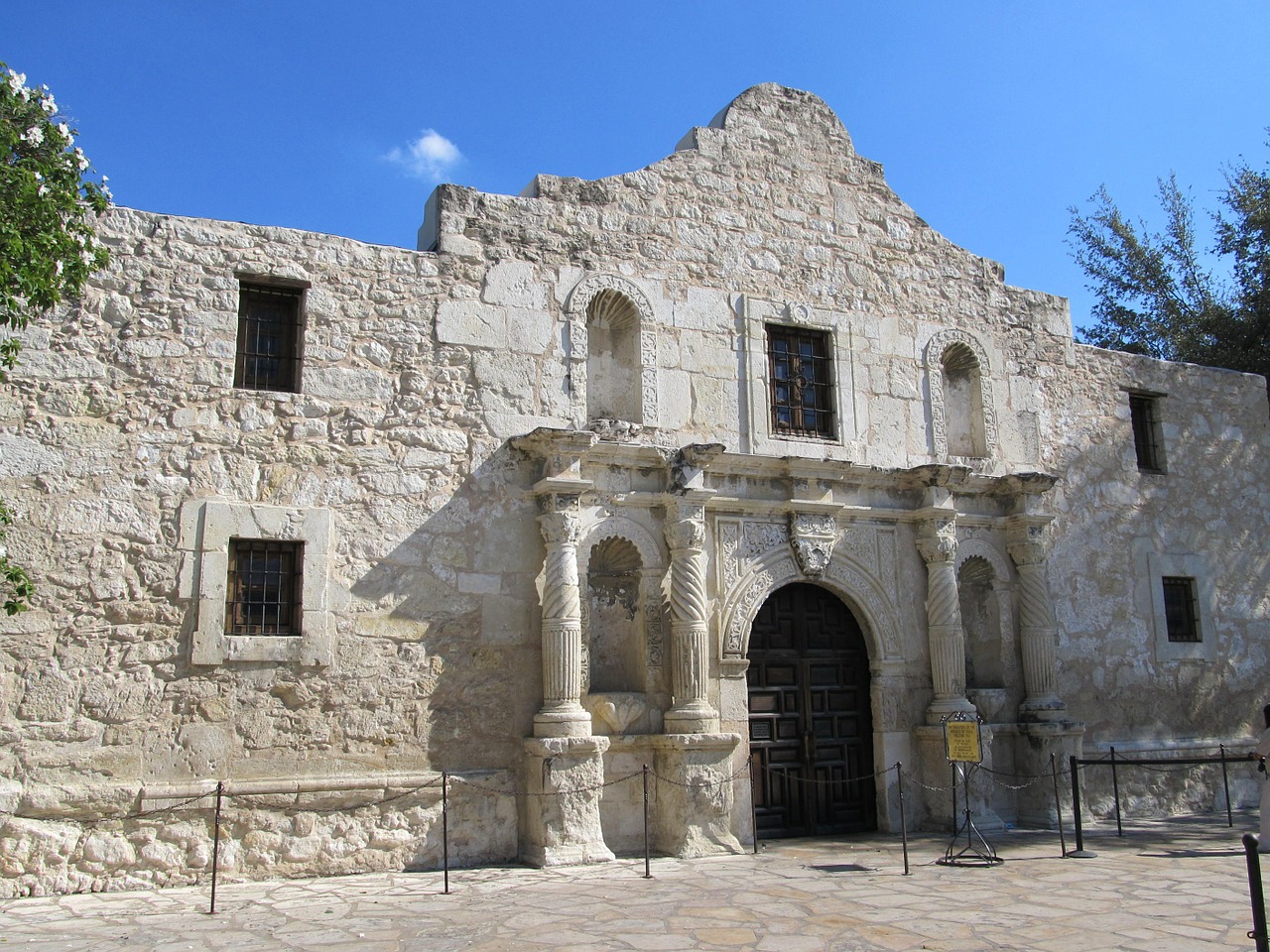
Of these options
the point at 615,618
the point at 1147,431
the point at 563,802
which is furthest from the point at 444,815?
the point at 1147,431

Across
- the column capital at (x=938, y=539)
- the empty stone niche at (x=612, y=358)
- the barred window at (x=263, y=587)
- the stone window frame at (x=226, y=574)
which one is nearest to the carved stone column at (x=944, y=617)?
the column capital at (x=938, y=539)

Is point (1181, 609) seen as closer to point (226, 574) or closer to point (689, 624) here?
point (689, 624)

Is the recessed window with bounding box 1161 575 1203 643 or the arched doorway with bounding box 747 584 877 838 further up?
the recessed window with bounding box 1161 575 1203 643

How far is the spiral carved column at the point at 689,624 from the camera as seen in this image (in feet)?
32.0

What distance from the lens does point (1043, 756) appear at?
37.4ft

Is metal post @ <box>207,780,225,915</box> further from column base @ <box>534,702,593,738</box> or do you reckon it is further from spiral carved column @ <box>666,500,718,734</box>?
spiral carved column @ <box>666,500,718,734</box>

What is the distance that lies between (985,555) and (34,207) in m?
9.46

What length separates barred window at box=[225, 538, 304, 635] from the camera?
8.76 meters

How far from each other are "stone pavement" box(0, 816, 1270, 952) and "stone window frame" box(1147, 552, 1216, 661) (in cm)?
394

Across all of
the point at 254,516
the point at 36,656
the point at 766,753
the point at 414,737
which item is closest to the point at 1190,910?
the point at 766,753

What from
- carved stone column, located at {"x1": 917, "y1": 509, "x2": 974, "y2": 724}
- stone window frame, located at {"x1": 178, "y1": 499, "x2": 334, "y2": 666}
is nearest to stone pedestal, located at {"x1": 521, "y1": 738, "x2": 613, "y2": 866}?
stone window frame, located at {"x1": 178, "y1": 499, "x2": 334, "y2": 666}

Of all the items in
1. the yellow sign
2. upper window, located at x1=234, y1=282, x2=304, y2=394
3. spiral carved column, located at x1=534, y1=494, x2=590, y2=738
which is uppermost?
upper window, located at x1=234, y1=282, x2=304, y2=394

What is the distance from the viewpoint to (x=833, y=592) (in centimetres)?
1123

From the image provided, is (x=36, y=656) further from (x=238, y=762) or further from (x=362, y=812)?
(x=362, y=812)
